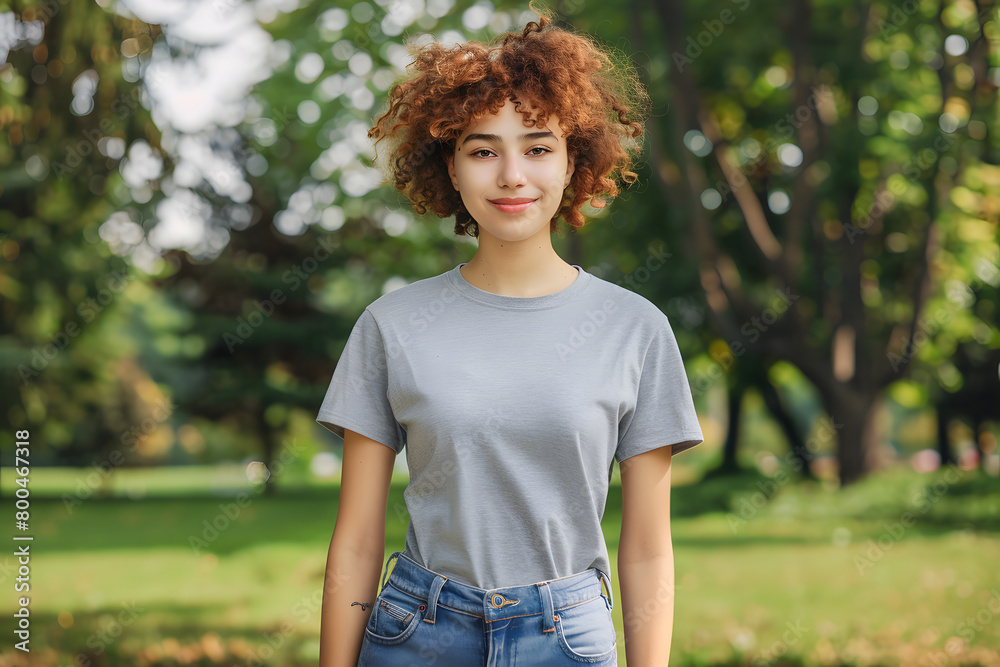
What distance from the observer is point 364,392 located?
75.4 inches

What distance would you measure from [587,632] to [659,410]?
1.59 ft

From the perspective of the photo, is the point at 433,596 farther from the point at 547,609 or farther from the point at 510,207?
the point at 510,207

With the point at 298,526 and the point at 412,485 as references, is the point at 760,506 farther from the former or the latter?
the point at 412,485

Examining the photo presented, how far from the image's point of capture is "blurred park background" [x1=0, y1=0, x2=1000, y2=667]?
6.01 metres

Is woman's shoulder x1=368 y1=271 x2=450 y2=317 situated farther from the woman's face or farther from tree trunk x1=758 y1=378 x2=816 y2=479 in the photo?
tree trunk x1=758 y1=378 x2=816 y2=479

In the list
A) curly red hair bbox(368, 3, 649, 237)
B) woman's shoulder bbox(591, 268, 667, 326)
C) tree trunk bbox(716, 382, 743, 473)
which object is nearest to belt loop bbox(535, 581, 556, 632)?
woman's shoulder bbox(591, 268, 667, 326)

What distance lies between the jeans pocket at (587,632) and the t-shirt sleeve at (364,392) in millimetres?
528

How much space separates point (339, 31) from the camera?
10.5m

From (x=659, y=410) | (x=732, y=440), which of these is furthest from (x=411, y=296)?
(x=732, y=440)

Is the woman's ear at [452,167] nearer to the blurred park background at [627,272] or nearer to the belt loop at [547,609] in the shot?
the belt loop at [547,609]

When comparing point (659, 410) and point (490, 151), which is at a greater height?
point (490, 151)

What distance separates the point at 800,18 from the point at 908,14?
1.24 metres

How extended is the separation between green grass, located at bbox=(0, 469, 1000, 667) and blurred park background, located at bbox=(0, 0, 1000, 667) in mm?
48

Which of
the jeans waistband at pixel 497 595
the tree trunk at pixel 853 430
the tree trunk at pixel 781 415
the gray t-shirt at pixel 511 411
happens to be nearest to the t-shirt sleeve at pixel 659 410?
the gray t-shirt at pixel 511 411
